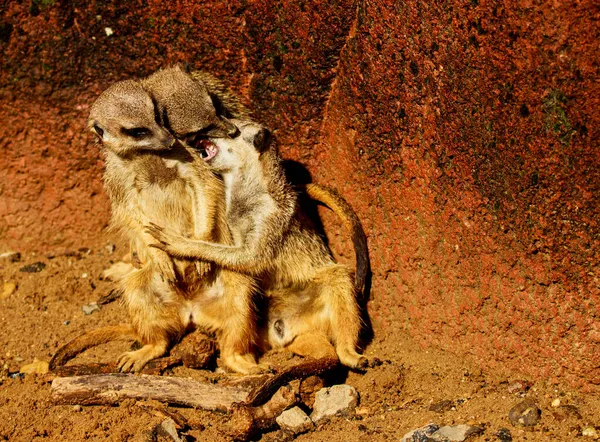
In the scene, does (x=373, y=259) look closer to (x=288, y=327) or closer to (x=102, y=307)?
(x=288, y=327)

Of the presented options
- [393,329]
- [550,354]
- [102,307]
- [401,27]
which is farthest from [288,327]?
[401,27]

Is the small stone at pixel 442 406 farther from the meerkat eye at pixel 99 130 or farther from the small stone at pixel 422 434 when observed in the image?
the meerkat eye at pixel 99 130

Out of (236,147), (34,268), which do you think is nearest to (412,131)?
(236,147)

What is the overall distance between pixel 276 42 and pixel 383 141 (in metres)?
0.69

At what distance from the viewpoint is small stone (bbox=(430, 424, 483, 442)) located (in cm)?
271

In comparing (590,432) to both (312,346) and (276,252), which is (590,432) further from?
(276,252)

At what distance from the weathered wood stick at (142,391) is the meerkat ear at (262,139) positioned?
40.7 inches

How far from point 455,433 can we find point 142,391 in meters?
1.29

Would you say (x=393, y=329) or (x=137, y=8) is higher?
(x=137, y=8)

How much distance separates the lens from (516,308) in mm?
2955

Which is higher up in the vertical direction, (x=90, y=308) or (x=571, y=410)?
(x=571, y=410)

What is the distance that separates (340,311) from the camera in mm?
3514

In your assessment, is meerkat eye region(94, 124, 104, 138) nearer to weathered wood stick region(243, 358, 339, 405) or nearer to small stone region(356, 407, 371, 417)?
weathered wood stick region(243, 358, 339, 405)

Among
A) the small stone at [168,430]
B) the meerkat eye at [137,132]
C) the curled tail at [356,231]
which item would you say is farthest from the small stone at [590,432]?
the meerkat eye at [137,132]
